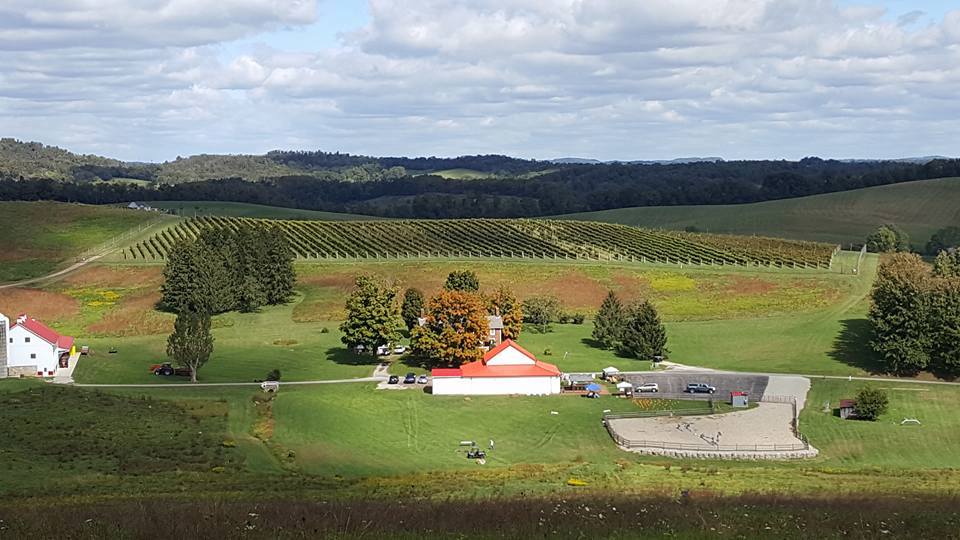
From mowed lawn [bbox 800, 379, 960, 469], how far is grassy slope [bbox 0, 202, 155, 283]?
94.6 m

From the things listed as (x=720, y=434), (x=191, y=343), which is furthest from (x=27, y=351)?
(x=720, y=434)

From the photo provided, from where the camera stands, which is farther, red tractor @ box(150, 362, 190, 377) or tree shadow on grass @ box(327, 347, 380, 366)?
tree shadow on grass @ box(327, 347, 380, 366)

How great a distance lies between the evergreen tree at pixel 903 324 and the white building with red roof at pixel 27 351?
64156 millimetres

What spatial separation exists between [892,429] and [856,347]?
25.3 meters

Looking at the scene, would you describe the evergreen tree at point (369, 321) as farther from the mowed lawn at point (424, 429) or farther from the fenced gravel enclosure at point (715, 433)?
the fenced gravel enclosure at point (715, 433)

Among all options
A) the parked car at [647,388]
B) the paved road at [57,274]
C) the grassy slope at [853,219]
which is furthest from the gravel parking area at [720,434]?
the grassy slope at [853,219]

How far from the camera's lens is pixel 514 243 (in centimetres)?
14212

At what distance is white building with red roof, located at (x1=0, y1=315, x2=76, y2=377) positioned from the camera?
240 ft

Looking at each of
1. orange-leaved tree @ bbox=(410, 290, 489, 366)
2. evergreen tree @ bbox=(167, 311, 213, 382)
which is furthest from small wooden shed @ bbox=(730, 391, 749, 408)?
evergreen tree @ bbox=(167, 311, 213, 382)

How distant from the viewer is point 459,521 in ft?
72.5

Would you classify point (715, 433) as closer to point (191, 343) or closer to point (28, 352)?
point (191, 343)

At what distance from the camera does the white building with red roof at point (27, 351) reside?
73250 millimetres

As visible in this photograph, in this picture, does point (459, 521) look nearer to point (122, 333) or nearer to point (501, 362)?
point (501, 362)

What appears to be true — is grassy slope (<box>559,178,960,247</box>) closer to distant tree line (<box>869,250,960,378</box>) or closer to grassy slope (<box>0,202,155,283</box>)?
distant tree line (<box>869,250,960,378</box>)
